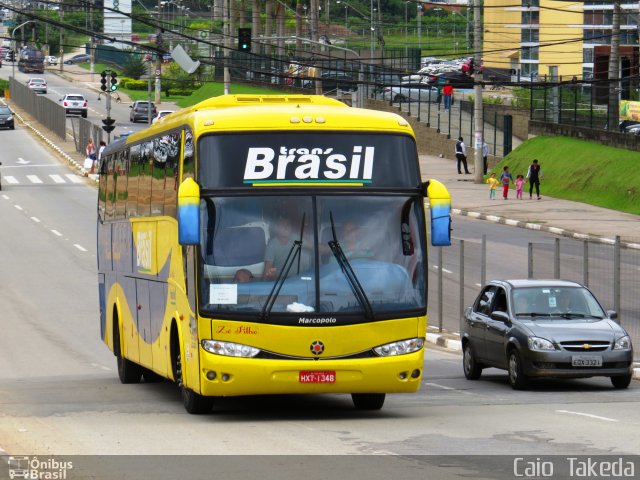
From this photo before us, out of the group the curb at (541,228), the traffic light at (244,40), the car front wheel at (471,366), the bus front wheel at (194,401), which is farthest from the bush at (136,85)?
the bus front wheel at (194,401)

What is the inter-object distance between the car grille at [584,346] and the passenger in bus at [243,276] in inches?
266

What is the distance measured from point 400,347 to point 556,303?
6762 mm

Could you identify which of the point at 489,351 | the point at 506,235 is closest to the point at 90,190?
the point at 506,235

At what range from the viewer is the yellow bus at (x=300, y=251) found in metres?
14.9

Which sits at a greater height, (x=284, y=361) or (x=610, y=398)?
(x=284, y=361)

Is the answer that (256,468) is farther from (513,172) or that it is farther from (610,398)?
(513,172)

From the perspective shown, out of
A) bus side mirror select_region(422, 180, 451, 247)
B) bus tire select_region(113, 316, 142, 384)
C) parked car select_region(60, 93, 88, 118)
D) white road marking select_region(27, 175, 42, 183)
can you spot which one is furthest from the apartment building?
bus side mirror select_region(422, 180, 451, 247)

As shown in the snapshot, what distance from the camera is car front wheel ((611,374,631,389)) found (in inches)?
807

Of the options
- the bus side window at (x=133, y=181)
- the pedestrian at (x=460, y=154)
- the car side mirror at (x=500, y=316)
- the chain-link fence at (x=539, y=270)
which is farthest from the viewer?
the pedestrian at (x=460, y=154)

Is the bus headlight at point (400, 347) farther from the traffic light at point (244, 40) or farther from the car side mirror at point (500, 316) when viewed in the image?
the traffic light at point (244, 40)

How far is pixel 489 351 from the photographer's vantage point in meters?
22.0

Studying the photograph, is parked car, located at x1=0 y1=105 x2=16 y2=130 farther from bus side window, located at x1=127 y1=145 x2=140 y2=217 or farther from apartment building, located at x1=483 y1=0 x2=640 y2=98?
bus side window, located at x1=127 y1=145 x2=140 y2=217

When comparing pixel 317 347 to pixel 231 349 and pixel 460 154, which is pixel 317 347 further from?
pixel 460 154

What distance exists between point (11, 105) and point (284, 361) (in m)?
109
